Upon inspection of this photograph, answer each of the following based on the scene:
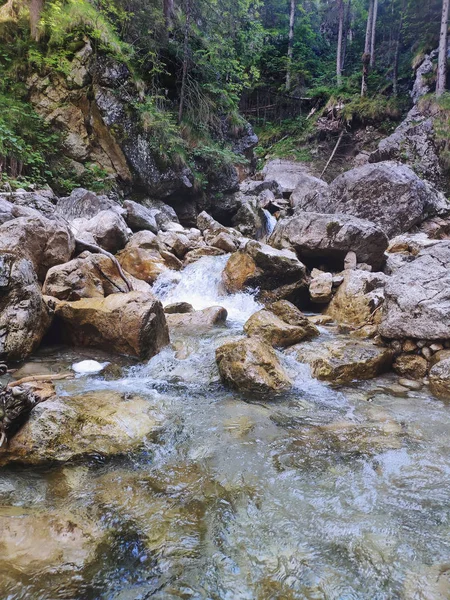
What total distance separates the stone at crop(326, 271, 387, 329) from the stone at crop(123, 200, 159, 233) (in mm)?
5771

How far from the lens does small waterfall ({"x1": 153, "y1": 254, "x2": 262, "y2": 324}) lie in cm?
826

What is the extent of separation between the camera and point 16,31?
1140cm

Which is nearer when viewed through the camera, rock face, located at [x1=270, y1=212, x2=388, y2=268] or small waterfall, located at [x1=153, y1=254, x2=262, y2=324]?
small waterfall, located at [x1=153, y1=254, x2=262, y2=324]

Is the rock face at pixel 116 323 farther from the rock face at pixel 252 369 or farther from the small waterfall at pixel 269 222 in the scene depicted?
the small waterfall at pixel 269 222

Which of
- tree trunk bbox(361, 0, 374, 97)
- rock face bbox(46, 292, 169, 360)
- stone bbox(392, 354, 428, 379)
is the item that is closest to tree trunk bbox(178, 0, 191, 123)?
rock face bbox(46, 292, 169, 360)

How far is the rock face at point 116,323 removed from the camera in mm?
4871

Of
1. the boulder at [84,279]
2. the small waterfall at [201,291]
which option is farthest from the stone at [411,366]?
the boulder at [84,279]

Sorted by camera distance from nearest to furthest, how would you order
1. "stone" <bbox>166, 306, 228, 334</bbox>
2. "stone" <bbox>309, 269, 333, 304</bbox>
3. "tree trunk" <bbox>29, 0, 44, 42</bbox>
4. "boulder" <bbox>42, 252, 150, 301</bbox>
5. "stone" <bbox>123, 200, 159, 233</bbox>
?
"boulder" <bbox>42, 252, 150, 301</bbox> < "stone" <bbox>166, 306, 228, 334</bbox> < "stone" <bbox>309, 269, 333, 304</bbox> < "stone" <bbox>123, 200, 159, 233</bbox> < "tree trunk" <bbox>29, 0, 44, 42</bbox>

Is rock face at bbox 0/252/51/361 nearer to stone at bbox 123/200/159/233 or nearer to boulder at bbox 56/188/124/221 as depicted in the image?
boulder at bbox 56/188/124/221

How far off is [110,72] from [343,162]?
50.4 ft

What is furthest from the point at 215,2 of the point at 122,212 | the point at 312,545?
the point at 312,545

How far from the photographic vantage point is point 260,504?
2387mm

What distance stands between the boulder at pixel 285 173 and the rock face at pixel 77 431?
17541 mm

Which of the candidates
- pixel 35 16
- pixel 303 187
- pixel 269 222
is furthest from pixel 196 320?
pixel 303 187
